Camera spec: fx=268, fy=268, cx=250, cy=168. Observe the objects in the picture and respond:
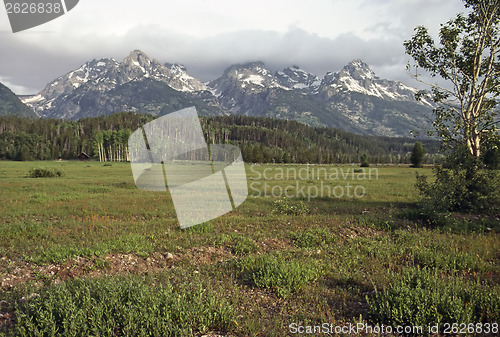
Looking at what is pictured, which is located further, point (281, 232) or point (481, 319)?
point (281, 232)

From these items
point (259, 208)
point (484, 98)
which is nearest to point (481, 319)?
point (259, 208)

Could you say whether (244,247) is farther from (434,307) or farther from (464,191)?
(464,191)

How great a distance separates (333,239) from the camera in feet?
38.2

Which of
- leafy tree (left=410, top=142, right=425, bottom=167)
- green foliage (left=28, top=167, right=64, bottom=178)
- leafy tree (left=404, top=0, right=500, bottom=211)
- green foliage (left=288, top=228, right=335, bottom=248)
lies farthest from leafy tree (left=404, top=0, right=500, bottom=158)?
leafy tree (left=410, top=142, right=425, bottom=167)

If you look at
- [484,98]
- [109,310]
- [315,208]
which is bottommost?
[315,208]

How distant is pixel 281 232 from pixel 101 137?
152 m

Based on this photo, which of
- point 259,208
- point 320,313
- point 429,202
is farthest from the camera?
point 259,208

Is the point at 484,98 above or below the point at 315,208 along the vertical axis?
above

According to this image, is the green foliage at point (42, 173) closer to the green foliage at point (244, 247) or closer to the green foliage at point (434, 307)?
the green foliage at point (244, 247)

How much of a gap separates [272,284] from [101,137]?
156 m

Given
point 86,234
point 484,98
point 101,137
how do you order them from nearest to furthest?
1. point 86,234
2. point 484,98
3. point 101,137

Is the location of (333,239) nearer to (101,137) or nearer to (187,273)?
(187,273)

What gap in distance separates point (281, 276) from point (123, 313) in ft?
12.7

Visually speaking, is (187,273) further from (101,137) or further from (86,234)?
(101,137)
